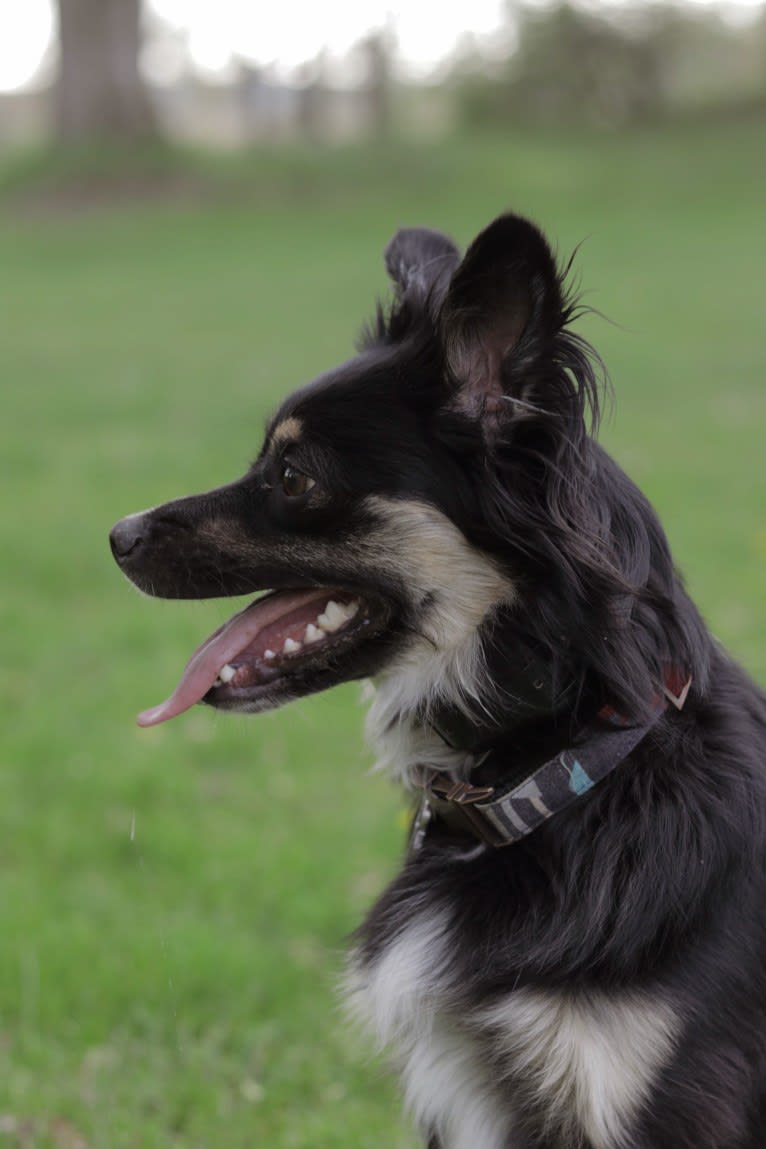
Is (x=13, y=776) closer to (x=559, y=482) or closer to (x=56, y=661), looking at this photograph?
(x=56, y=661)

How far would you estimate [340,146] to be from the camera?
3105 cm

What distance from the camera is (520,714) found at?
262 cm

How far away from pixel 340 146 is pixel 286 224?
6.32m

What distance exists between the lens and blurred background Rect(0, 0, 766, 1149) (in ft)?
12.2

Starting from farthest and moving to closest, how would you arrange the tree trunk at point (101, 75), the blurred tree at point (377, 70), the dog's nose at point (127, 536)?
the blurred tree at point (377, 70) → the tree trunk at point (101, 75) → the dog's nose at point (127, 536)

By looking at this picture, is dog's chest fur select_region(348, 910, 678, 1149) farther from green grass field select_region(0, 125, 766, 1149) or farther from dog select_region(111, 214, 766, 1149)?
green grass field select_region(0, 125, 766, 1149)

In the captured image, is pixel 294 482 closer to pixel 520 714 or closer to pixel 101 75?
pixel 520 714

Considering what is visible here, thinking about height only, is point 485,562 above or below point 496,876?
above

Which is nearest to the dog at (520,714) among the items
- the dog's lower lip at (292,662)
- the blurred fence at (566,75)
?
the dog's lower lip at (292,662)

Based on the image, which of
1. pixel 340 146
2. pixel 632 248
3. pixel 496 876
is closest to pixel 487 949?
pixel 496 876

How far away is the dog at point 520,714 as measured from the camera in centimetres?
239

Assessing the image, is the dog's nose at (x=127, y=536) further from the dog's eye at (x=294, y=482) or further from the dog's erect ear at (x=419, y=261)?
the dog's erect ear at (x=419, y=261)

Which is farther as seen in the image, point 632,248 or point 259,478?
point 632,248

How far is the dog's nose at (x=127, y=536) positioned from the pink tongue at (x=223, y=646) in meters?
0.30
